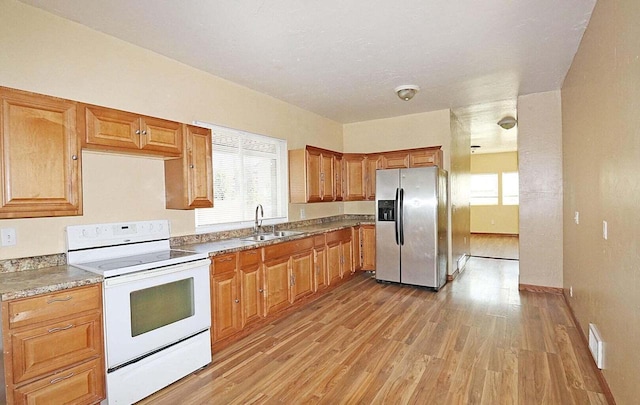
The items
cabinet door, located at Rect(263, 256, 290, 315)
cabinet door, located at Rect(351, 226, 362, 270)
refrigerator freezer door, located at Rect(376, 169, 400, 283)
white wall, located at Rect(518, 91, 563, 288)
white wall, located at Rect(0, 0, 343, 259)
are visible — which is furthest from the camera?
cabinet door, located at Rect(351, 226, 362, 270)

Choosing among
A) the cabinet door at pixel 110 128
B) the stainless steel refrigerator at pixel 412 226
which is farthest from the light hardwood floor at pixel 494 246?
the cabinet door at pixel 110 128

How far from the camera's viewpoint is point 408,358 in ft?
9.12

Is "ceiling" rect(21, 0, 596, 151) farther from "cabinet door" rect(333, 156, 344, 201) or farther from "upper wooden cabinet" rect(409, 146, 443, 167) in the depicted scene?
"cabinet door" rect(333, 156, 344, 201)

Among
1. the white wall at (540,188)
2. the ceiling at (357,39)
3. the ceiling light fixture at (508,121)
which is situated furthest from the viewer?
the ceiling light fixture at (508,121)

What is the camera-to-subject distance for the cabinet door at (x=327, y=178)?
4965 mm

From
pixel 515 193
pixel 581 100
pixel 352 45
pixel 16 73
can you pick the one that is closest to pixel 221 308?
pixel 16 73

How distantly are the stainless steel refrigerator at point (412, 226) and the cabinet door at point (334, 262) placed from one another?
663mm

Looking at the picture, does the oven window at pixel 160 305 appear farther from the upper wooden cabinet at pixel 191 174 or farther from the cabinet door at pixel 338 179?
the cabinet door at pixel 338 179

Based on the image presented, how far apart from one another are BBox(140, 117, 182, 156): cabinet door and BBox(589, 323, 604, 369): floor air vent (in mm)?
3565

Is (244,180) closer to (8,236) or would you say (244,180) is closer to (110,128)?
(110,128)

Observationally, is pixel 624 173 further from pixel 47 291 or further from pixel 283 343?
pixel 47 291

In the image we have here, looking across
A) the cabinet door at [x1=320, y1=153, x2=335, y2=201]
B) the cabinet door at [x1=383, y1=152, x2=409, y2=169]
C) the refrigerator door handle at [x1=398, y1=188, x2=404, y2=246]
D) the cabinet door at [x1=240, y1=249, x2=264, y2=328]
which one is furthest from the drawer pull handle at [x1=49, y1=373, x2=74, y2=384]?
the cabinet door at [x1=383, y1=152, x2=409, y2=169]

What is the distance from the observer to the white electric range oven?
83.4 inches

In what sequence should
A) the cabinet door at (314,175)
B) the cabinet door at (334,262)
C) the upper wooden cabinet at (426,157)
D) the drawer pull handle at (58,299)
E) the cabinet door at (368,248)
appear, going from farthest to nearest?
the cabinet door at (368,248) < the upper wooden cabinet at (426,157) < the cabinet door at (314,175) < the cabinet door at (334,262) < the drawer pull handle at (58,299)
